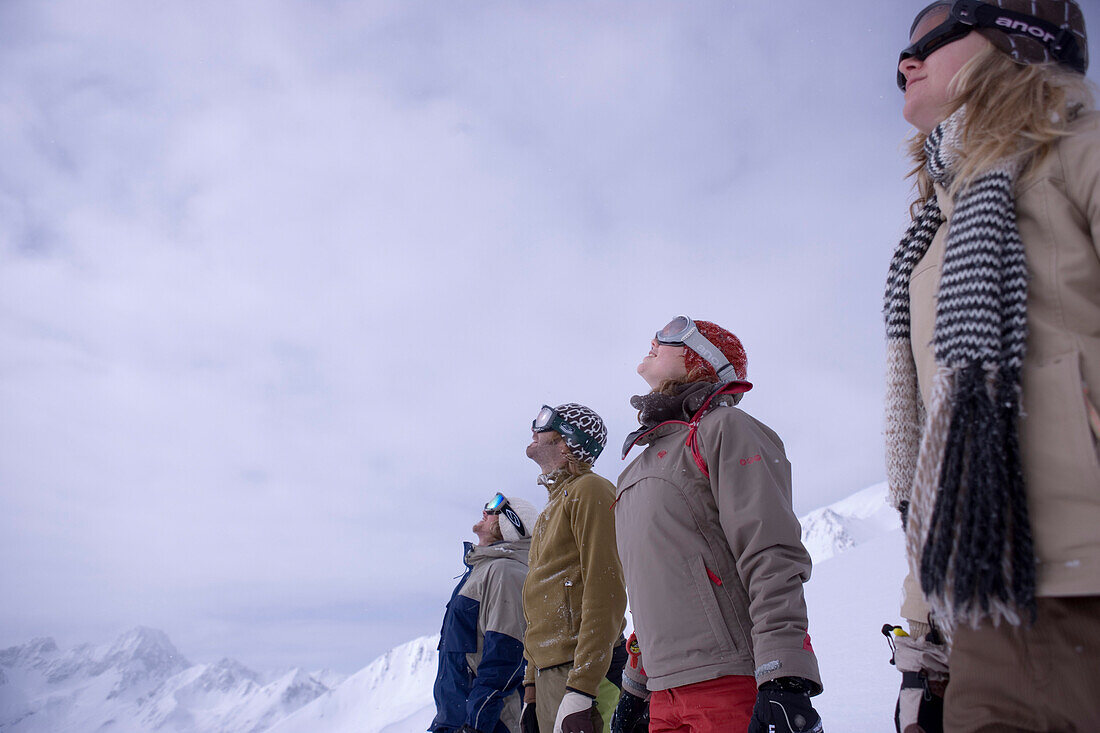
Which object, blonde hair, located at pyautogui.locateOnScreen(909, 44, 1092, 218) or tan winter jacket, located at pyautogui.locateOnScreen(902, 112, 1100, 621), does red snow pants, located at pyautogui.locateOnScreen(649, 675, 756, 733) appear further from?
blonde hair, located at pyautogui.locateOnScreen(909, 44, 1092, 218)

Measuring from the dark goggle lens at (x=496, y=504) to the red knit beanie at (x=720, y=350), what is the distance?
3155 millimetres

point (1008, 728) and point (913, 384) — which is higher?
point (913, 384)

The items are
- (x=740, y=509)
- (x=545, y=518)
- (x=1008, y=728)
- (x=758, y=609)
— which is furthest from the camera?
(x=545, y=518)

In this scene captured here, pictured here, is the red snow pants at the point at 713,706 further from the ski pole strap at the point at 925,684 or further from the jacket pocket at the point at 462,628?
the jacket pocket at the point at 462,628

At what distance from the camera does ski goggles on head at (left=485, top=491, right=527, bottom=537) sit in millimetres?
5859

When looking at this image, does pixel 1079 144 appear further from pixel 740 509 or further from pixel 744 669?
pixel 744 669

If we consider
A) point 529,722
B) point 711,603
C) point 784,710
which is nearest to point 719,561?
point 711,603

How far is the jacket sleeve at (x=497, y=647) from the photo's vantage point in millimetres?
4680

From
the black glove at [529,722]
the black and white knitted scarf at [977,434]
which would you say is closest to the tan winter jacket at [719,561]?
the black and white knitted scarf at [977,434]

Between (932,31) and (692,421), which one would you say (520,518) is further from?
(932,31)

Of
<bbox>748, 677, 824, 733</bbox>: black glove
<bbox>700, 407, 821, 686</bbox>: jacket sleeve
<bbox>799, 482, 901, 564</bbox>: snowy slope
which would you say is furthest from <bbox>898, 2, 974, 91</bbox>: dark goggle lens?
<bbox>799, 482, 901, 564</bbox>: snowy slope

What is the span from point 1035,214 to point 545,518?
3246mm

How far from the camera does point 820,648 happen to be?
11.0 m

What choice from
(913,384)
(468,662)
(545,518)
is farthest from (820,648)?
(913,384)
